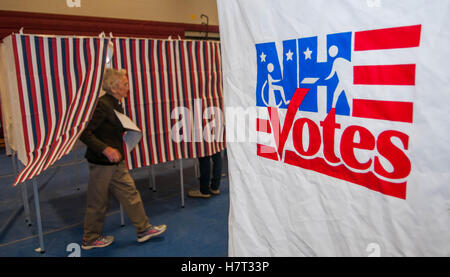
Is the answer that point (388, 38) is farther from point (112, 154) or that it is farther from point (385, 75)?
point (112, 154)

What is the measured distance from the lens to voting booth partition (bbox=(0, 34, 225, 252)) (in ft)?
7.30

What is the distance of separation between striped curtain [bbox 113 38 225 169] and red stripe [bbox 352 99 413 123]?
2.48 meters

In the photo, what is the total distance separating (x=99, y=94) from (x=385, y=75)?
235 cm

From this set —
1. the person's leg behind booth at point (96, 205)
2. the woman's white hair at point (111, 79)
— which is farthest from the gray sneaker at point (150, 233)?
the woman's white hair at point (111, 79)

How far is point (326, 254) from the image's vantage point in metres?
0.65

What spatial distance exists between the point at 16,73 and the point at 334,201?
2287 mm

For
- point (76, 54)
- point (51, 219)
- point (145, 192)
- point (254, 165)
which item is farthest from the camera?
point (145, 192)

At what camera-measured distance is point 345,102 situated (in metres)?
0.57

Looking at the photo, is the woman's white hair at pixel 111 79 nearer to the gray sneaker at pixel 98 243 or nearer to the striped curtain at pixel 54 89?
the striped curtain at pixel 54 89

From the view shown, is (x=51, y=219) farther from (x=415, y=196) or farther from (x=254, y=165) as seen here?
(x=415, y=196)

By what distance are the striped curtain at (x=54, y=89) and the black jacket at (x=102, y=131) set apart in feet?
0.45

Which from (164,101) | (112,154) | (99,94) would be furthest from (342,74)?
(164,101)
